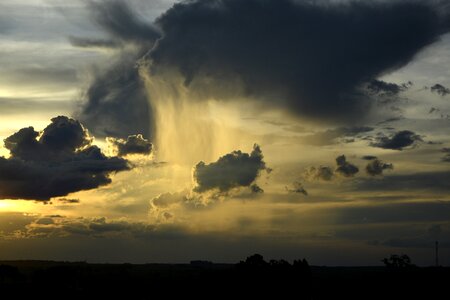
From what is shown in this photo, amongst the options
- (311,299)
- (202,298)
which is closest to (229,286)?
(202,298)

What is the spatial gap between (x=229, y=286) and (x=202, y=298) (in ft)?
28.2

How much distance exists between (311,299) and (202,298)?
31.9 meters

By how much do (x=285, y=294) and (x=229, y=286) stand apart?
16.5 metres

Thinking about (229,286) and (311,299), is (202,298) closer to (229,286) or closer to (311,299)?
(229,286)

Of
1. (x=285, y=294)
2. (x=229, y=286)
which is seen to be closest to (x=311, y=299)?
(x=285, y=294)

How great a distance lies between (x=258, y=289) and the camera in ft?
647

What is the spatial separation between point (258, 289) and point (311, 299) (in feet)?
52.8

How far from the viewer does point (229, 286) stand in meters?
200

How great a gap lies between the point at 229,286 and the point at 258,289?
871cm

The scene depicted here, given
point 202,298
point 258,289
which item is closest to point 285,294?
point 258,289

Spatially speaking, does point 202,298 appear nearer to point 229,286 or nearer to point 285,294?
point 229,286

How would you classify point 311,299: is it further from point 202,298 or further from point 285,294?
point 202,298

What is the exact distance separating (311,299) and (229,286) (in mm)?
24271

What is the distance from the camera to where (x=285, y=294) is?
19750cm
